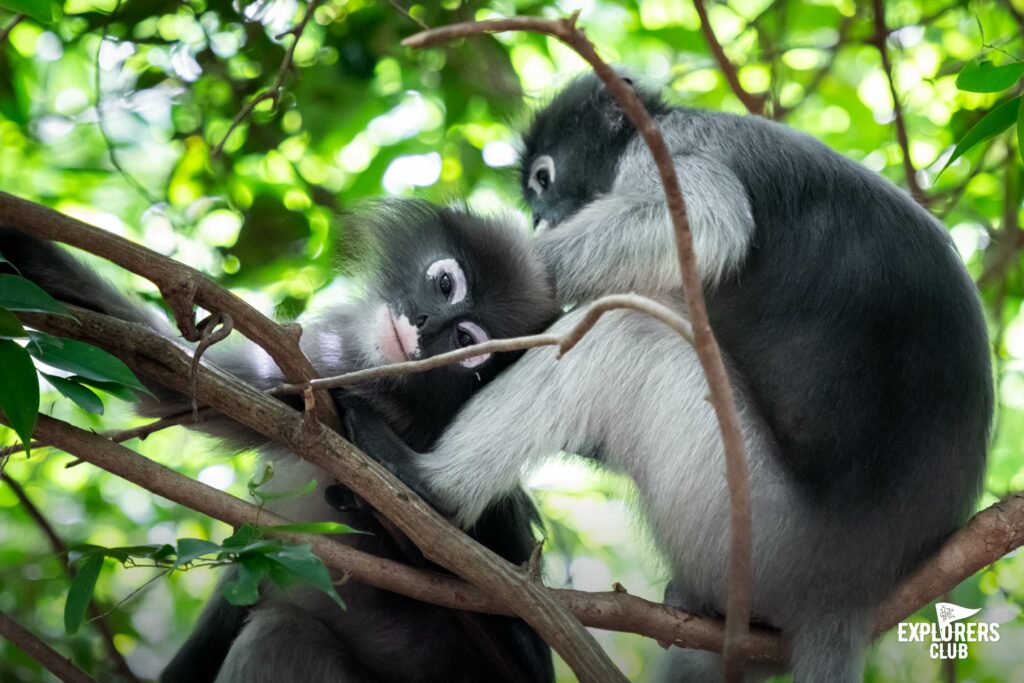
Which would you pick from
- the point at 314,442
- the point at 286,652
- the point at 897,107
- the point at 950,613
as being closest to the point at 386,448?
the point at 314,442

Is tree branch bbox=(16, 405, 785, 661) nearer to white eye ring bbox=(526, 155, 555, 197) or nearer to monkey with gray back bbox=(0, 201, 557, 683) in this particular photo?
monkey with gray back bbox=(0, 201, 557, 683)

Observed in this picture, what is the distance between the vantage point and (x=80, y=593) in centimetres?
203

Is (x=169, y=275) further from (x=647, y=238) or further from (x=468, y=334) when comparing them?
(x=647, y=238)

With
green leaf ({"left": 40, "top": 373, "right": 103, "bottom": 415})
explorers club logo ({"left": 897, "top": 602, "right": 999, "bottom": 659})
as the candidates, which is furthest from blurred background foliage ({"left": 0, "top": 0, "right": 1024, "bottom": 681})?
green leaf ({"left": 40, "top": 373, "right": 103, "bottom": 415})

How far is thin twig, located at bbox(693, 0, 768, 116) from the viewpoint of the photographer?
3.75 meters

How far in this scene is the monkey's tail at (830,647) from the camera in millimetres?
2578

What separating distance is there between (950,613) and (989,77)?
1.73 m

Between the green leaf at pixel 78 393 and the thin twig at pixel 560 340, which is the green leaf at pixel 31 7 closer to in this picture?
the green leaf at pixel 78 393

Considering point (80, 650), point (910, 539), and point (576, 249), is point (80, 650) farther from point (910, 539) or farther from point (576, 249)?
point (910, 539)

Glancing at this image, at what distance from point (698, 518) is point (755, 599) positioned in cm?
25

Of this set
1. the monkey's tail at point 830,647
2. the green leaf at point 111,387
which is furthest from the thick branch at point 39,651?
the monkey's tail at point 830,647

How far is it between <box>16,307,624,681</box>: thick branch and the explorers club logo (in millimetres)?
1517

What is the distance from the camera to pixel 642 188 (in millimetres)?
3139

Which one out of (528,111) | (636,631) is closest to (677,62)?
(528,111)
